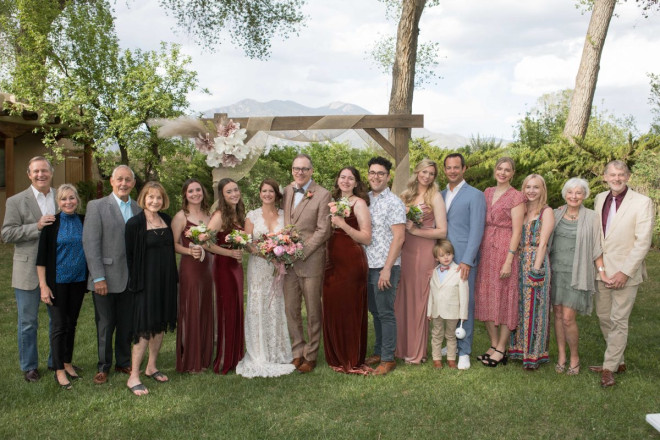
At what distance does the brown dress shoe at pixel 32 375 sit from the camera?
17.7ft

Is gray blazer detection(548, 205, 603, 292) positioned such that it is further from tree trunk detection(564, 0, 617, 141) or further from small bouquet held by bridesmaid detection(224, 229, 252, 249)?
tree trunk detection(564, 0, 617, 141)

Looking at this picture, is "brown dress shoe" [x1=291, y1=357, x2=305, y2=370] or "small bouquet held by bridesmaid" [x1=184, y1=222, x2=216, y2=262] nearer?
"small bouquet held by bridesmaid" [x1=184, y1=222, x2=216, y2=262]

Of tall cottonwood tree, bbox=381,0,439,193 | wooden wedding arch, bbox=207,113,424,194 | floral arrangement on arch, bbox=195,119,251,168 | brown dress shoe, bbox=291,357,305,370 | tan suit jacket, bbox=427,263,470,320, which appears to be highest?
tall cottonwood tree, bbox=381,0,439,193

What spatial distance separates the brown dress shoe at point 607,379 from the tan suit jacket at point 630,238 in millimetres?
870

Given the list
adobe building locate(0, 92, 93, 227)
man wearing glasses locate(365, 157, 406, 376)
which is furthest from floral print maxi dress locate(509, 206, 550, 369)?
adobe building locate(0, 92, 93, 227)

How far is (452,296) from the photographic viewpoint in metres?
5.64

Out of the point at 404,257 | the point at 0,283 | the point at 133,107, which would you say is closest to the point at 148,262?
the point at 404,257

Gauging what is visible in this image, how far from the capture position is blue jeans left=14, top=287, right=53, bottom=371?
210 inches

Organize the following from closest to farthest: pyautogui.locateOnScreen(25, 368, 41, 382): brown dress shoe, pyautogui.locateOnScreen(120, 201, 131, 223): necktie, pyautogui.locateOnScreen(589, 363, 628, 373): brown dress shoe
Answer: pyautogui.locateOnScreen(120, 201, 131, 223): necktie
pyautogui.locateOnScreen(25, 368, 41, 382): brown dress shoe
pyautogui.locateOnScreen(589, 363, 628, 373): brown dress shoe

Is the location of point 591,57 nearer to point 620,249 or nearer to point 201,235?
point 620,249

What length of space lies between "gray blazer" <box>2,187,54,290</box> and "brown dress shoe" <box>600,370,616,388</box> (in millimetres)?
5444

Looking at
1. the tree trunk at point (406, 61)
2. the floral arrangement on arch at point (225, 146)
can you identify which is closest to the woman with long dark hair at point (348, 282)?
the floral arrangement on arch at point (225, 146)

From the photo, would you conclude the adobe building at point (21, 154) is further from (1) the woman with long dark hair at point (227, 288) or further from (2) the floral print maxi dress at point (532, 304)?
(2) the floral print maxi dress at point (532, 304)

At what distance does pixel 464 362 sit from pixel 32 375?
14.1ft
